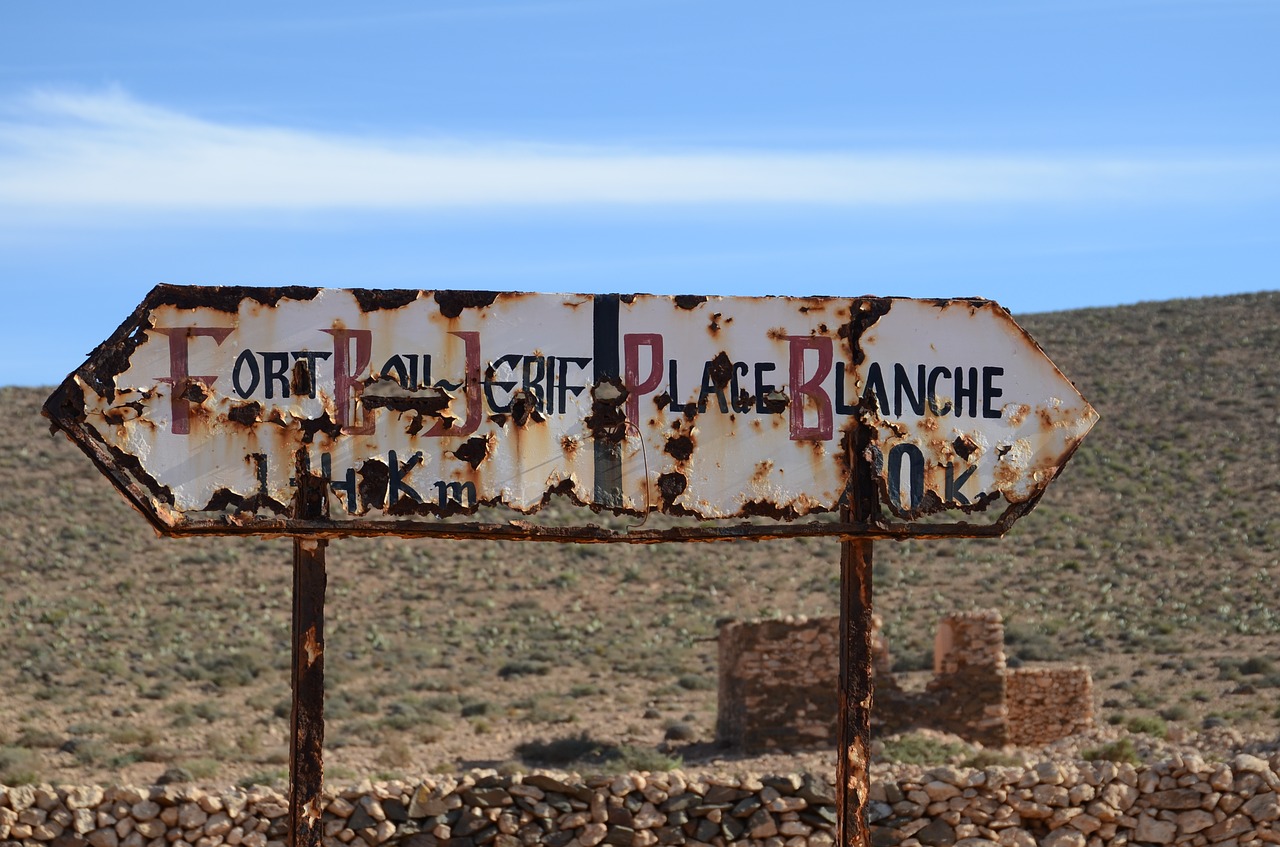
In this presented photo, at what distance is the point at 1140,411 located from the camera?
1821 inches

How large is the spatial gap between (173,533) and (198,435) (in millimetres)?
425

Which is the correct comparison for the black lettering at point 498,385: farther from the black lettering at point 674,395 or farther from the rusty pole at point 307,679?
the rusty pole at point 307,679

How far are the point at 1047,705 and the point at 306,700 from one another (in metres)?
17.5

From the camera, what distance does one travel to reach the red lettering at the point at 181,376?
21.3ft

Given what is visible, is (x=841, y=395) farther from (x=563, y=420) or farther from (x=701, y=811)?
(x=701, y=811)

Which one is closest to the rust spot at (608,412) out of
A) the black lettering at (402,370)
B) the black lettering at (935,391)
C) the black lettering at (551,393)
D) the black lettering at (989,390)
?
the black lettering at (551,393)

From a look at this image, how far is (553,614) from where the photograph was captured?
112 ft

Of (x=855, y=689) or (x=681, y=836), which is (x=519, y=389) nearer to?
(x=855, y=689)

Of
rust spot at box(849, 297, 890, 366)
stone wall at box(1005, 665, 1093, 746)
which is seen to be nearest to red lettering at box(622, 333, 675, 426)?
rust spot at box(849, 297, 890, 366)

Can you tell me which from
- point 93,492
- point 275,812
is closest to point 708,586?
point 93,492

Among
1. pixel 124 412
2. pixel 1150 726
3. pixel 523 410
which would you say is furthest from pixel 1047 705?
pixel 124 412

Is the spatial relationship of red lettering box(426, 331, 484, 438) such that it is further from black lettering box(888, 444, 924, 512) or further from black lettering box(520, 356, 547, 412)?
black lettering box(888, 444, 924, 512)

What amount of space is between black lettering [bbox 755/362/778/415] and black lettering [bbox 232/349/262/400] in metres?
2.15

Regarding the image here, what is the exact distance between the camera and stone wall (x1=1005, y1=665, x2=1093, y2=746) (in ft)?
72.3
